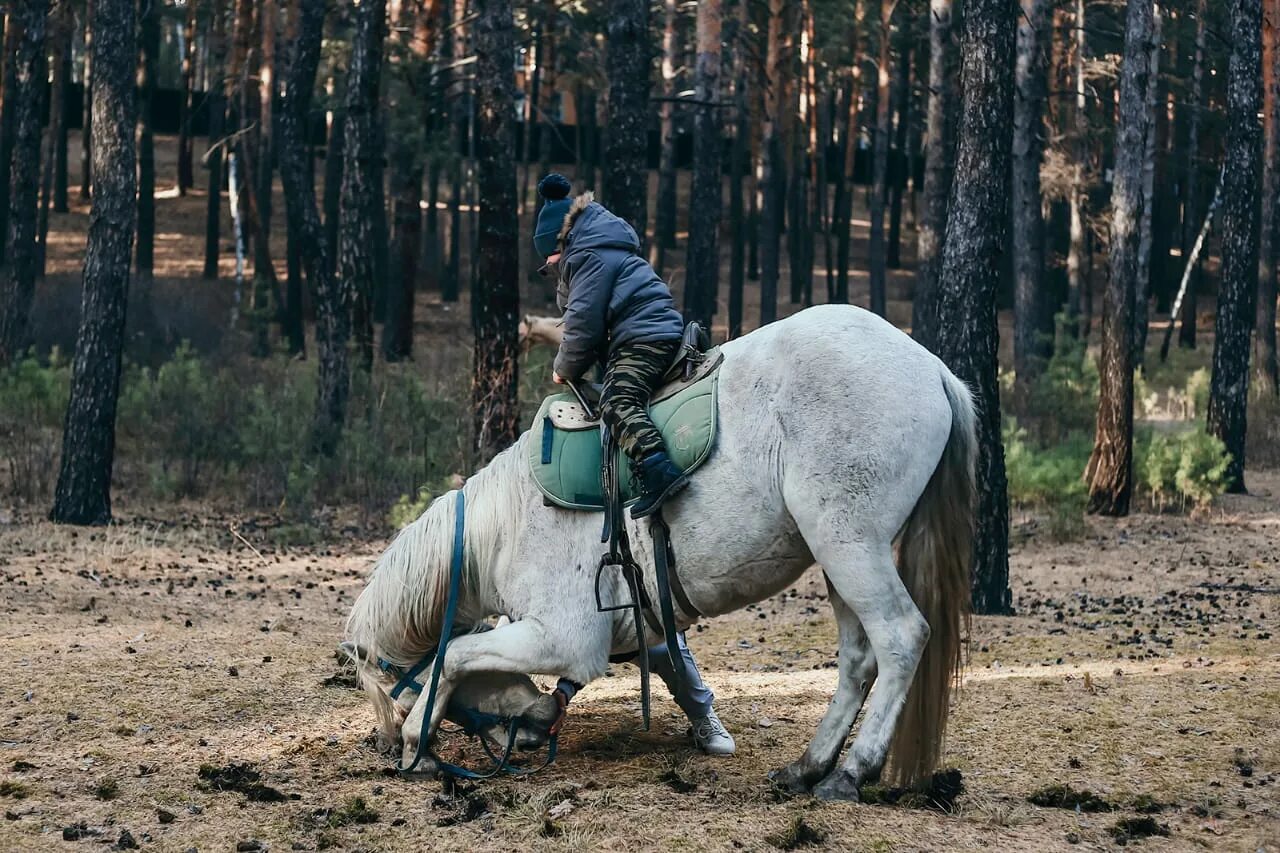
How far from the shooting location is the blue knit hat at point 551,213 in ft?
19.2

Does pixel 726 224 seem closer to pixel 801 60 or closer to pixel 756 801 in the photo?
pixel 801 60

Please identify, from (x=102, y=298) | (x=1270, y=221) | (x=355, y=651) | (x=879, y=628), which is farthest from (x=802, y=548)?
(x=1270, y=221)

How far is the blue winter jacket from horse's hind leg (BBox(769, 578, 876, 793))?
1311mm

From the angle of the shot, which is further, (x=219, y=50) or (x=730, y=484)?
(x=219, y=50)

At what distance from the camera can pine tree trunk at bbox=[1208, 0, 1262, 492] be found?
51.6ft

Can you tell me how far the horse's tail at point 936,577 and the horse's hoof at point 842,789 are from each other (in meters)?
0.22

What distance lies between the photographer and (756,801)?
531cm

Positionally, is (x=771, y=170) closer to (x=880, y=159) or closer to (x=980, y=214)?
(x=880, y=159)

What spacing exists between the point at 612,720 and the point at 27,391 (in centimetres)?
1175

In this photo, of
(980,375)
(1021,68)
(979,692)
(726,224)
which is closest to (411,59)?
(1021,68)

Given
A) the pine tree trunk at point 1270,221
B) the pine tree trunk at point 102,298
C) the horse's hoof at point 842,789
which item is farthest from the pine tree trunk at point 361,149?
the pine tree trunk at point 1270,221

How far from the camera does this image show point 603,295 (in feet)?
18.7

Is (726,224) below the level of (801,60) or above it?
below

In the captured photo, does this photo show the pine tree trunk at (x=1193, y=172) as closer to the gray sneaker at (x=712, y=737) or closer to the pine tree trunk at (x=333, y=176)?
the pine tree trunk at (x=333, y=176)
